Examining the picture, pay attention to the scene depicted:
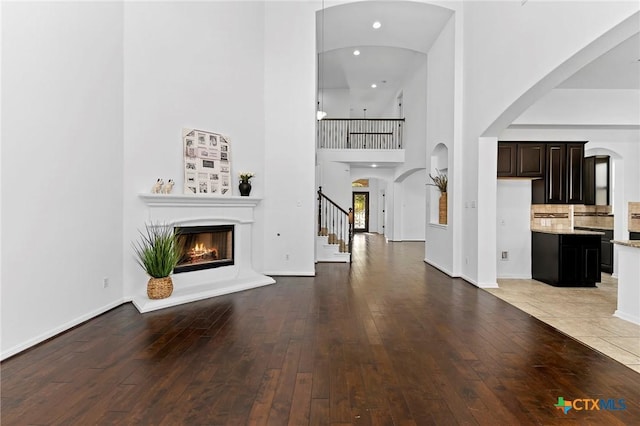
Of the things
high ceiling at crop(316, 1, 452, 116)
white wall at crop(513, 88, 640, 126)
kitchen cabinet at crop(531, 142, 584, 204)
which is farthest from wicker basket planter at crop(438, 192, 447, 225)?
high ceiling at crop(316, 1, 452, 116)

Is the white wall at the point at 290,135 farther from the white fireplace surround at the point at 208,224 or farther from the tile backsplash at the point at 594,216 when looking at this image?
the tile backsplash at the point at 594,216

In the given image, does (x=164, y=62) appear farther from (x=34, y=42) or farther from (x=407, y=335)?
(x=407, y=335)

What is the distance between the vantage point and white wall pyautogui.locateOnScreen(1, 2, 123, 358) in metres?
2.75

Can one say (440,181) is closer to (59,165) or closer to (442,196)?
(442,196)

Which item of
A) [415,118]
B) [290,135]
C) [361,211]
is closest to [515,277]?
[290,135]

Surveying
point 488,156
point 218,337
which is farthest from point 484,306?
point 218,337

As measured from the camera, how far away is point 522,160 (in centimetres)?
583

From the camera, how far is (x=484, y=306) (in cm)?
423

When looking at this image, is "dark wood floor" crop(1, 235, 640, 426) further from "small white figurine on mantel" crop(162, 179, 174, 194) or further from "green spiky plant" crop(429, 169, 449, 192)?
"green spiky plant" crop(429, 169, 449, 192)

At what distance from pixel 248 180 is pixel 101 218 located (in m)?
2.35

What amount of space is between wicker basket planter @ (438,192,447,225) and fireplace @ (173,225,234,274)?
166 inches

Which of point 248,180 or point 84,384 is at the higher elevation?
point 248,180

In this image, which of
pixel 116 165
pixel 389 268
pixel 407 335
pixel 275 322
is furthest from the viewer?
pixel 389 268

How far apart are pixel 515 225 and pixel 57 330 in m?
6.78
